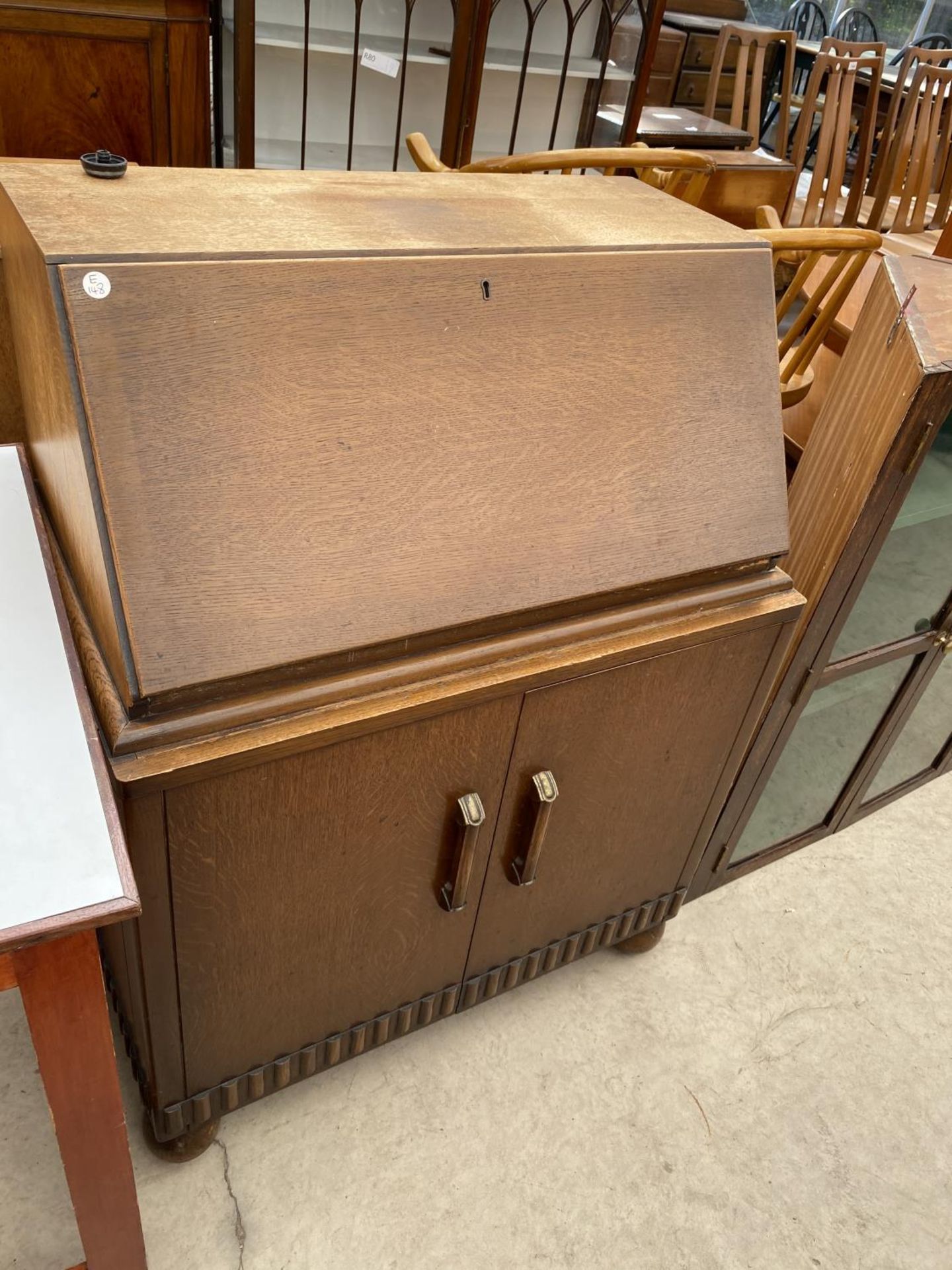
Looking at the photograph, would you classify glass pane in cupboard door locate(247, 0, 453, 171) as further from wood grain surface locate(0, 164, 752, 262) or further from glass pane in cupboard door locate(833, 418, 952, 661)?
glass pane in cupboard door locate(833, 418, 952, 661)

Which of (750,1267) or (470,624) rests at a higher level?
(470,624)

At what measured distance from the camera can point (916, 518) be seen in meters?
1.38

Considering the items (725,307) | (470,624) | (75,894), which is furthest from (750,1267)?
(725,307)

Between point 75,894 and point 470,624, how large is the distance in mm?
439

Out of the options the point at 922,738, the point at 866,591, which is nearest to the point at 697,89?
the point at 922,738

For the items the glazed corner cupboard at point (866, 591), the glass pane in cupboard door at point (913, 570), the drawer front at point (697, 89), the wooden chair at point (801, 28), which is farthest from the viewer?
the wooden chair at point (801, 28)

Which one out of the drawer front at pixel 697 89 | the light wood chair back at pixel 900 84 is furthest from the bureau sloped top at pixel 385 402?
the drawer front at pixel 697 89

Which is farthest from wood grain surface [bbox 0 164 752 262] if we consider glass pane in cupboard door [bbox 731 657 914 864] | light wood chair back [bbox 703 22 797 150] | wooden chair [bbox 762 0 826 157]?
wooden chair [bbox 762 0 826 157]

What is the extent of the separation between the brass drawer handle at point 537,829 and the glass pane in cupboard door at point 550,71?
6.91 feet

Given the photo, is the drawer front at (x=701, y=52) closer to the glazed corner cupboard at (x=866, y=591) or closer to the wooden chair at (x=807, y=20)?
the wooden chair at (x=807, y=20)

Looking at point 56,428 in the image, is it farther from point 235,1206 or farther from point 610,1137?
point 610,1137

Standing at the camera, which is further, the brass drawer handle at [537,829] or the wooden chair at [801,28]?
the wooden chair at [801,28]

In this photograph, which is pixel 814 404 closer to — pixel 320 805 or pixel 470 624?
pixel 470 624

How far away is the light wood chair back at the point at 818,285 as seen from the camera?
1480 millimetres
